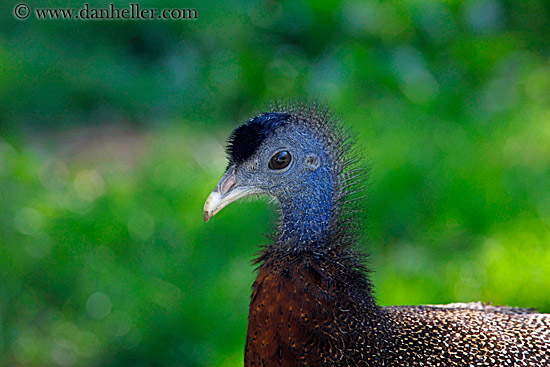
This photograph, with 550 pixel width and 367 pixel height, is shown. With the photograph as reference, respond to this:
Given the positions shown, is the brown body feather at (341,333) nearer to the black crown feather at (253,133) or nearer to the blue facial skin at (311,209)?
the blue facial skin at (311,209)

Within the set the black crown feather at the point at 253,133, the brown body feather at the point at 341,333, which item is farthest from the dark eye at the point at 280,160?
the brown body feather at the point at 341,333

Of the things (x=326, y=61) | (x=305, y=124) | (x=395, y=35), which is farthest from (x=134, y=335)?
(x=395, y=35)

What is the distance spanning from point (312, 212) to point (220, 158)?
307cm

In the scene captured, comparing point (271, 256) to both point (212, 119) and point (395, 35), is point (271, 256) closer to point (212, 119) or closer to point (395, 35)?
point (212, 119)

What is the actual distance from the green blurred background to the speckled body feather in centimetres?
45

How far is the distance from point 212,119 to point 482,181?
245 cm

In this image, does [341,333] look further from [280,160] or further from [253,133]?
[253,133]

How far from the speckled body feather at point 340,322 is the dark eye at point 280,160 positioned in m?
0.10

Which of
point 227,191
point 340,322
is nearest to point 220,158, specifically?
point 227,191

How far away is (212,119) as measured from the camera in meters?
6.84

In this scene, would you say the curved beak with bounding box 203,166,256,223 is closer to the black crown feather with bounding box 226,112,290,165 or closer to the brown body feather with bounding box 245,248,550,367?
the black crown feather with bounding box 226,112,290,165

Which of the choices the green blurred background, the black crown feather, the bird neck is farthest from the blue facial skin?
the green blurred background

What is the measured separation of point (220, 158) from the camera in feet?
20.6

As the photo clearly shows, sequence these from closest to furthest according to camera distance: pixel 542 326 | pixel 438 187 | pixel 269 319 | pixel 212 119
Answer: pixel 269 319 < pixel 542 326 < pixel 438 187 < pixel 212 119
